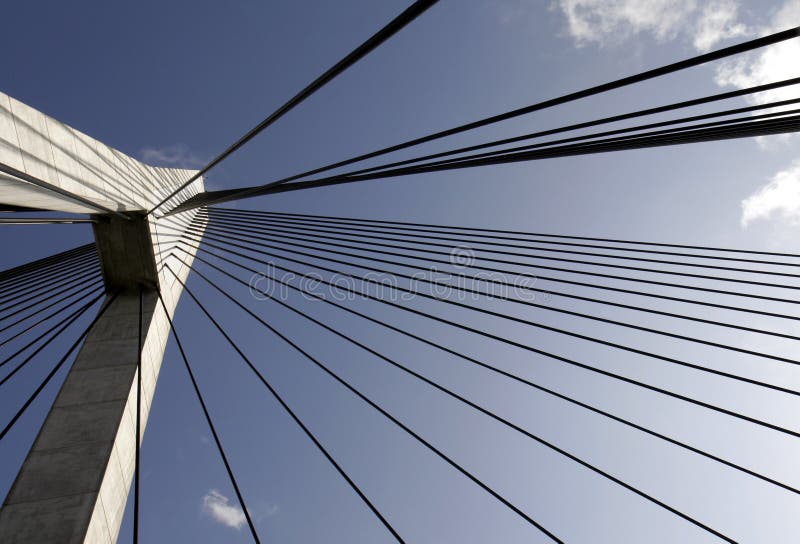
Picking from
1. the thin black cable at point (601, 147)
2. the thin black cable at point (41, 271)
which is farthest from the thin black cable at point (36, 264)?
the thin black cable at point (601, 147)

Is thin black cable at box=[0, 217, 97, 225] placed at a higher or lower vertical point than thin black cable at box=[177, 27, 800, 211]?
lower

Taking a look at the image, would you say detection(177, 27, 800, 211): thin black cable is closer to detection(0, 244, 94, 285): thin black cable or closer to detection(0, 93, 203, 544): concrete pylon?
detection(0, 93, 203, 544): concrete pylon

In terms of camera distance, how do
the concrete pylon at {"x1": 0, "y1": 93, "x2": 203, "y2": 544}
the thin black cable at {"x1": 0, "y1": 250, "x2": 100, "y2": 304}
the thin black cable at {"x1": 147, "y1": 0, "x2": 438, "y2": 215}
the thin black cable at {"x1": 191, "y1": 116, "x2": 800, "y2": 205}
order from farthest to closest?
the thin black cable at {"x1": 0, "y1": 250, "x2": 100, "y2": 304} → the concrete pylon at {"x1": 0, "y1": 93, "x2": 203, "y2": 544} → the thin black cable at {"x1": 191, "y1": 116, "x2": 800, "y2": 205} → the thin black cable at {"x1": 147, "y1": 0, "x2": 438, "y2": 215}

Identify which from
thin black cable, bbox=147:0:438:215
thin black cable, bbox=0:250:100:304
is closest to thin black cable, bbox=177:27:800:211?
thin black cable, bbox=147:0:438:215

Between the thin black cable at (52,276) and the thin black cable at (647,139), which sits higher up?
the thin black cable at (647,139)

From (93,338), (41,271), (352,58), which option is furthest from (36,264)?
(352,58)

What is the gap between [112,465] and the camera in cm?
599

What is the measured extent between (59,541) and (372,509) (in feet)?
11.6

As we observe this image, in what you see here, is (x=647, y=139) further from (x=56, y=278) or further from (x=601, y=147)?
(x=56, y=278)

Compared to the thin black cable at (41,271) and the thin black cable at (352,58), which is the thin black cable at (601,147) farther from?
the thin black cable at (41,271)

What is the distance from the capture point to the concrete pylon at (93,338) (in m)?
5.24

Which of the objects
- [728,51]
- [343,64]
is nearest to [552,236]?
[728,51]

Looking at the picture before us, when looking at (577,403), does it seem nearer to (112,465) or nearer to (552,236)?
(552,236)

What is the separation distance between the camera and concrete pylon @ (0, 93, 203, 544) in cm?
524
